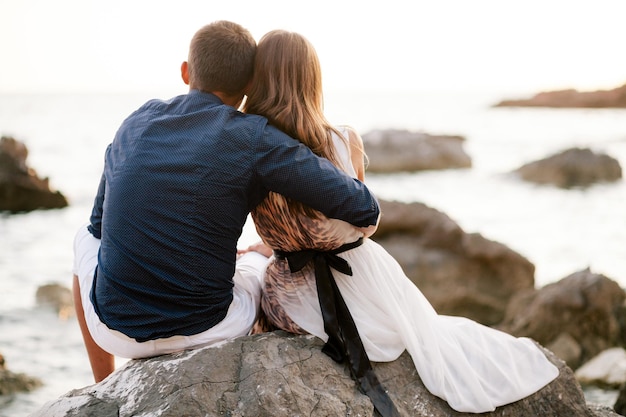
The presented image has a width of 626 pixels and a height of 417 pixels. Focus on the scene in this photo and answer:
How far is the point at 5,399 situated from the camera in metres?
5.17

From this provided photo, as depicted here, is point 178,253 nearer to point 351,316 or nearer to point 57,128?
point 351,316

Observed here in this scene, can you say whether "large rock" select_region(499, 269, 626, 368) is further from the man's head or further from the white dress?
the man's head

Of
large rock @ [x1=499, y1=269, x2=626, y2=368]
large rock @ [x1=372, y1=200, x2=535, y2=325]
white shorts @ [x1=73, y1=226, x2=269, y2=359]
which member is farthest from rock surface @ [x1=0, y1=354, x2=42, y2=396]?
large rock @ [x1=499, y1=269, x2=626, y2=368]

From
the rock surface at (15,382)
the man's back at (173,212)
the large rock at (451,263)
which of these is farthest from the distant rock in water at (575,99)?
the man's back at (173,212)

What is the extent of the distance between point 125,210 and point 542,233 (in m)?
10.2

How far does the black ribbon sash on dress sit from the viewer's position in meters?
2.66

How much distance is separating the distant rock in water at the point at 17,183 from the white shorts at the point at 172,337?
11104mm

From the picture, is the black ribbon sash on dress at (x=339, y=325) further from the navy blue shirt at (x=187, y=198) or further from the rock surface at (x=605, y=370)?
the rock surface at (x=605, y=370)

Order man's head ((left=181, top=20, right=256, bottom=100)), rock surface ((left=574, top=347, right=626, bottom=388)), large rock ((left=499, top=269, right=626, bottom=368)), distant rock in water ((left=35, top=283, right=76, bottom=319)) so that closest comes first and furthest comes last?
man's head ((left=181, top=20, right=256, bottom=100)) < rock surface ((left=574, top=347, right=626, bottom=388)) < large rock ((left=499, top=269, right=626, bottom=368)) < distant rock in water ((left=35, top=283, right=76, bottom=319))

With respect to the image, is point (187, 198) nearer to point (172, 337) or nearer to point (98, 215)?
point (172, 337)

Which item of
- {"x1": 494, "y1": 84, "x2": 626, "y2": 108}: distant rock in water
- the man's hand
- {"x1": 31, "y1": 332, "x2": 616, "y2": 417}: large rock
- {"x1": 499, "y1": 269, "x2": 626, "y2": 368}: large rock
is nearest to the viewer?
{"x1": 31, "y1": 332, "x2": 616, "y2": 417}: large rock

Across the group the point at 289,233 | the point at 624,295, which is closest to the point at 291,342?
the point at 289,233

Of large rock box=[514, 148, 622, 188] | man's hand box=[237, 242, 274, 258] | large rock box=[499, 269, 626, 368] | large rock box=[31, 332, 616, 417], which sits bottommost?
large rock box=[514, 148, 622, 188]

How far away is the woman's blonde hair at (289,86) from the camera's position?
259 cm
